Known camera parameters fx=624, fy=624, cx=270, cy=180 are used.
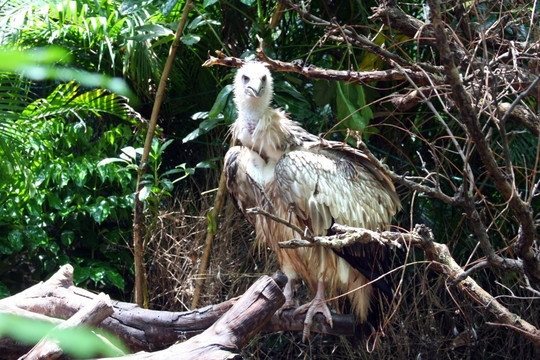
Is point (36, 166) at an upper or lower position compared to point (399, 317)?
upper

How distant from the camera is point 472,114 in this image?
1750 millimetres

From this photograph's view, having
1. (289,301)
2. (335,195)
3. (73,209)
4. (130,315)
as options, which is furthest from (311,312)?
(73,209)

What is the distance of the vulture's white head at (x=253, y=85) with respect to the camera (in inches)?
123

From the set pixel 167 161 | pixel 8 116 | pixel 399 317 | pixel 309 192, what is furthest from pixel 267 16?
pixel 8 116

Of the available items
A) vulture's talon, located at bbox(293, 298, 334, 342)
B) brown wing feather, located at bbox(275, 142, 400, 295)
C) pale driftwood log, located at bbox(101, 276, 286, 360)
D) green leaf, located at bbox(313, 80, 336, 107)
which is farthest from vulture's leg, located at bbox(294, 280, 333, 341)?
green leaf, located at bbox(313, 80, 336, 107)

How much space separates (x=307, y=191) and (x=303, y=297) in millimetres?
1279

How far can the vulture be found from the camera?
118 inches

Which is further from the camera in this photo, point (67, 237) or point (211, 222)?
point (67, 237)

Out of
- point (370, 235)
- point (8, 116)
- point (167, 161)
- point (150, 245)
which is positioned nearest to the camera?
point (8, 116)

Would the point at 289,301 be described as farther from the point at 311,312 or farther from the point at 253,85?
the point at 253,85

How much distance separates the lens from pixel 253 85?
3088mm

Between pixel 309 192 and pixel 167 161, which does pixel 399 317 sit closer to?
pixel 309 192

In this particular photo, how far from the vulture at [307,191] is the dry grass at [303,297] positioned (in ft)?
2.52

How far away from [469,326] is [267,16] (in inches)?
91.0
